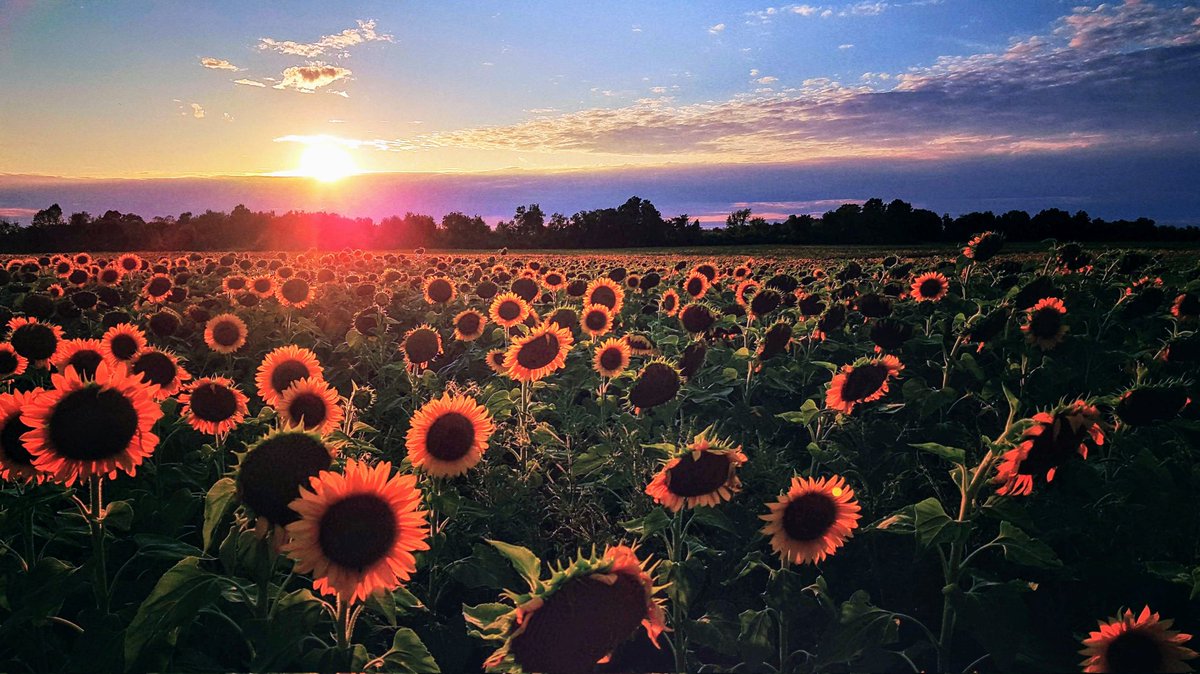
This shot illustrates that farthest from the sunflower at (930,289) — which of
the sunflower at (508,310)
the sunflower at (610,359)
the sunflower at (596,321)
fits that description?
the sunflower at (508,310)

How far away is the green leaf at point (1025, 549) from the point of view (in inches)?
113

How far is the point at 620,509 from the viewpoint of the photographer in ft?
18.5

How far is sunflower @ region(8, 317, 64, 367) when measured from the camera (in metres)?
5.92

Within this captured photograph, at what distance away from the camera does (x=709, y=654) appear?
4098 mm

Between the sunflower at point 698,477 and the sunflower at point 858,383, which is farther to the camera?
the sunflower at point 858,383

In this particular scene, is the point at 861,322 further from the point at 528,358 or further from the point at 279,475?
the point at 279,475

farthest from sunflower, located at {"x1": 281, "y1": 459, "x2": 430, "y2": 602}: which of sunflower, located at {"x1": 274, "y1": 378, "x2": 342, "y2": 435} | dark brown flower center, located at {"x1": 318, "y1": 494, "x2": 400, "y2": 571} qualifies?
sunflower, located at {"x1": 274, "y1": 378, "x2": 342, "y2": 435}

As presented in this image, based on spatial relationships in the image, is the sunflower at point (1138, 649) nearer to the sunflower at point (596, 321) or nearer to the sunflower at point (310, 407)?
the sunflower at point (310, 407)

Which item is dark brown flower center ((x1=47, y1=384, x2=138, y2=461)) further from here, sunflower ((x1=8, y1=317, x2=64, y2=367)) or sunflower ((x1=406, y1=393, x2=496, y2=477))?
sunflower ((x1=8, y1=317, x2=64, y2=367))

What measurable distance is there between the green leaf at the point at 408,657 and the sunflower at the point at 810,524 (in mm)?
1748

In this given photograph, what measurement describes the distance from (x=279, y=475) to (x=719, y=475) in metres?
1.97

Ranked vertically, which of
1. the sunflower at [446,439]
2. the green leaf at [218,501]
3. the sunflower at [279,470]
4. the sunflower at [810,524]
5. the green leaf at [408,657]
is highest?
the sunflower at [279,470]

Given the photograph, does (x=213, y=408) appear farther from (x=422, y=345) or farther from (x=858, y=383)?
(x=858, y=383)

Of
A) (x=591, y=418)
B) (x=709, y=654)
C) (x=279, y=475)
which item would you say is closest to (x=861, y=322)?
(x=591, y=418)
